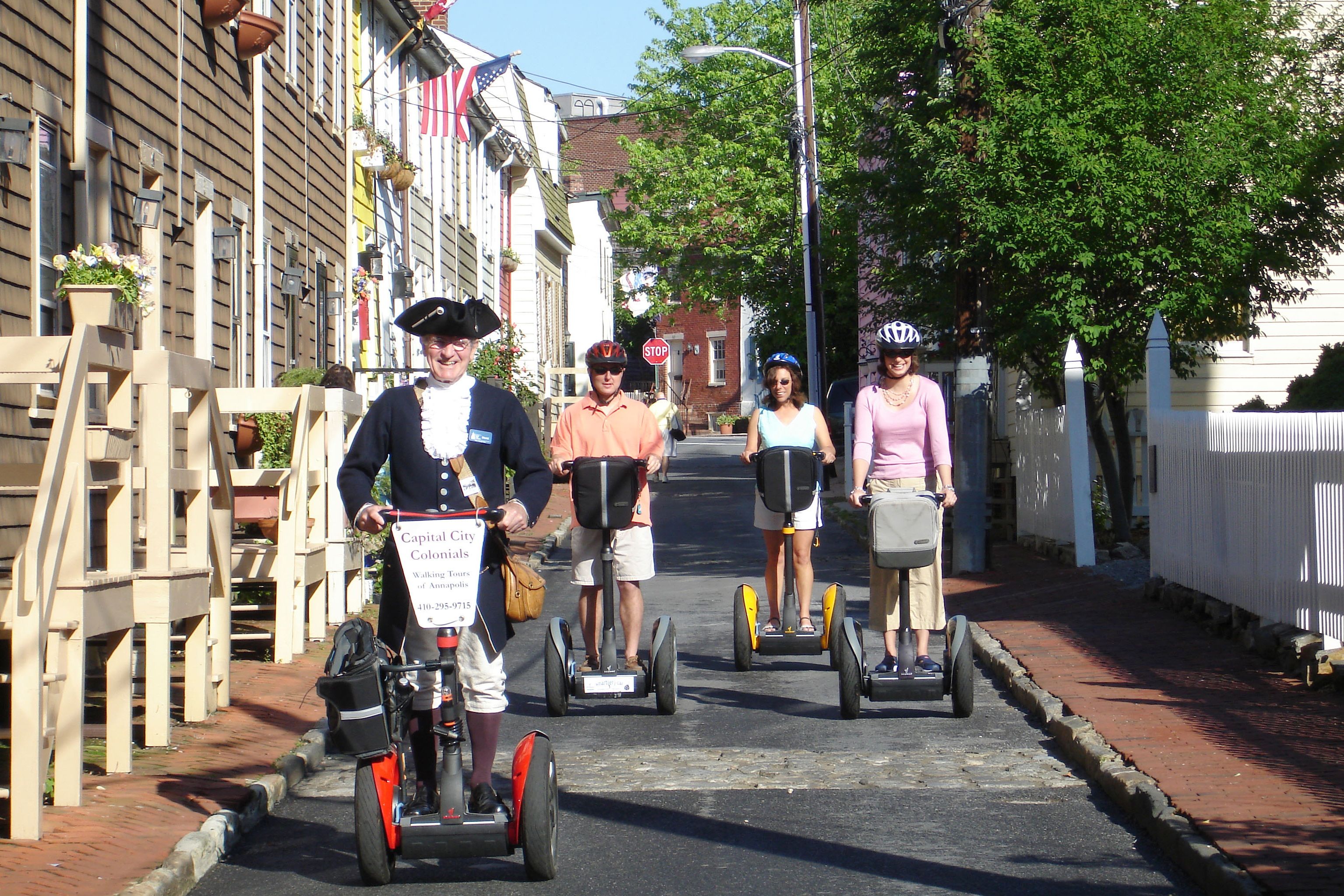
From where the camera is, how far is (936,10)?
1602 cm

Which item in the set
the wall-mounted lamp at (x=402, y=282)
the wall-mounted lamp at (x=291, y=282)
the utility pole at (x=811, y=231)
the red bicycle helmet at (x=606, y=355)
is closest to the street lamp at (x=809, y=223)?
the utility pole at (x=811, y=231)

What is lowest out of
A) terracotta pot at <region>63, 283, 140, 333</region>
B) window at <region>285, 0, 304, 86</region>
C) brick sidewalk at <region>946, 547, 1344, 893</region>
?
brick sidewalk at <region>946, 547, 1344, 893</region>

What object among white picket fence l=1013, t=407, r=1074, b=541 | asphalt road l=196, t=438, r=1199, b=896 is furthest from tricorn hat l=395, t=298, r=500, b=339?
white picket fence l=1013, t=407, r=1074, b=541

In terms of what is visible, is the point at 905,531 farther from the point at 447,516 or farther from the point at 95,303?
the point at 95,303

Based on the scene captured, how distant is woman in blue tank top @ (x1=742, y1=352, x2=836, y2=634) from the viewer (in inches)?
387

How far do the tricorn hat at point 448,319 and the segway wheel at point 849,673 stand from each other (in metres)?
3.26

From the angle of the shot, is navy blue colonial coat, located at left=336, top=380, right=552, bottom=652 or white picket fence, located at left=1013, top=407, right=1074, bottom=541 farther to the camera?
white picket fence, located at left=1013, top=407, right=1074, bottom=541

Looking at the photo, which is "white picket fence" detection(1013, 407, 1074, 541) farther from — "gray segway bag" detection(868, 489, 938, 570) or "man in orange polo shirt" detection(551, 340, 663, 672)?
"gray segway bag" detection(868, 489, 938, 570)

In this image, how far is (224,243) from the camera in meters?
14.2

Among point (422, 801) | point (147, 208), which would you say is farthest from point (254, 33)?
point (422, 801)

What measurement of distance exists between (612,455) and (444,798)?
3.63m

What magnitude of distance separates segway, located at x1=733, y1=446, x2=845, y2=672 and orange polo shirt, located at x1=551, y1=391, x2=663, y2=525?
0.86m

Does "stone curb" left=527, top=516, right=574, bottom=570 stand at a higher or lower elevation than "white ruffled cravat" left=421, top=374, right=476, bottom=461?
lower

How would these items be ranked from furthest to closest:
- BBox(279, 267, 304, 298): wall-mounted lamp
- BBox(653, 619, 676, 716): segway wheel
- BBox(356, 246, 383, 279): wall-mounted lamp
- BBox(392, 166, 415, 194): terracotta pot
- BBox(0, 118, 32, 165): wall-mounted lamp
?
BBox(392, 166, 415, 194): terracotta pot → BBox(356, 246, 383, 279): wall-mounted lamp → BBox(279, 267, 304, 298): wall-mounted lamp → BBox(0, 118, 32, 165): wall-mounted lamp → BBox(653, 619, 676, 716): segway wheel
